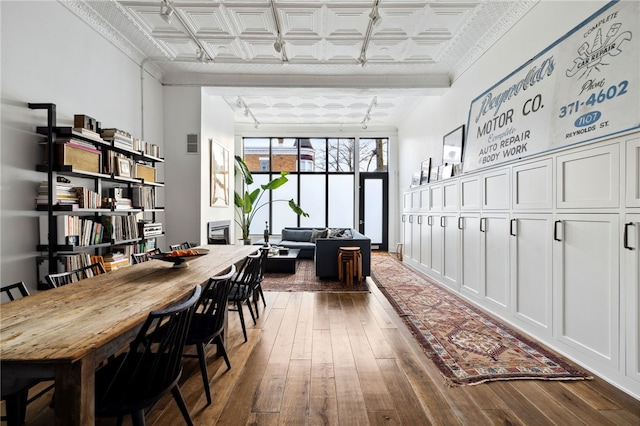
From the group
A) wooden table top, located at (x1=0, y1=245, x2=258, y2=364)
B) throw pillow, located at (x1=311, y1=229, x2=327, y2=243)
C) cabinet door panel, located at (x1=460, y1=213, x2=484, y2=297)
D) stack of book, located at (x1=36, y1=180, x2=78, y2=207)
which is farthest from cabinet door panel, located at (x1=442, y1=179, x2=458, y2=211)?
stack of book, located at (x1=36, y1=180, x2=78, y2=207)

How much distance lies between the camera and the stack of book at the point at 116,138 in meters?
3.29

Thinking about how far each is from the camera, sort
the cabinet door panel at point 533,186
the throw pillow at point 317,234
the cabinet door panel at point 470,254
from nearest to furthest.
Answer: the cabinet door panel at point 533,186 < the cabinet door panel at point 470,254 < the throw pillow at point 317,234

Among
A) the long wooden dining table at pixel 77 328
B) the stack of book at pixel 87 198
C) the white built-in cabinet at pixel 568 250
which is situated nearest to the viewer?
the long wooden dining table at pixel 77 328

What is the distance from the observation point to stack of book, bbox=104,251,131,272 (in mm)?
3311

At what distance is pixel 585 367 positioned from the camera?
2.23 metres

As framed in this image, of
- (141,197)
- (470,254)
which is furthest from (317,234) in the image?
(141,197)

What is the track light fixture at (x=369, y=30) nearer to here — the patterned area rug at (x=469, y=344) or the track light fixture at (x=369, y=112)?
the track light fixture at (x=369, y=112)

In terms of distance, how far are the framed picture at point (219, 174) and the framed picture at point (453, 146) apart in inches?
160

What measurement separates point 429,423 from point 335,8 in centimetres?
396

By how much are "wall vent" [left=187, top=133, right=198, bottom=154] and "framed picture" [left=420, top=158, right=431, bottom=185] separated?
414cm

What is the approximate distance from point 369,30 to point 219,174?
3.70 metres

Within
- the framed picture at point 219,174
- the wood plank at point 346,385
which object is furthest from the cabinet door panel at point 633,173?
the framed picture at point 219,174

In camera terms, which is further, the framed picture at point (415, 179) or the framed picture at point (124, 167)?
the framed picture at point (415, 179)

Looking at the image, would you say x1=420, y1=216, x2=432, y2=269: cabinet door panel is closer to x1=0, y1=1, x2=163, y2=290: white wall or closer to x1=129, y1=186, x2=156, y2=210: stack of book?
x1=129, y1=186, x2=156, y2=210: stack of book
